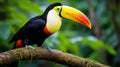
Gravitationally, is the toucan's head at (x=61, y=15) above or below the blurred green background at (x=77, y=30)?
above

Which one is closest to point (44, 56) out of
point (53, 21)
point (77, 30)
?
point (53, 21)

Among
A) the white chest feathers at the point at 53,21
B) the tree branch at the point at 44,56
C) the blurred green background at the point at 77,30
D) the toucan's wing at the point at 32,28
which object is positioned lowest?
the blurred green background at the point at 77,30

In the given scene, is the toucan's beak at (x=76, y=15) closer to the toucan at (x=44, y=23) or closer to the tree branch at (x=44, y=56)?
the toucan at (x=44, y=23)

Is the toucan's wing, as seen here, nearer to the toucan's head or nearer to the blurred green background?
the toucan's head

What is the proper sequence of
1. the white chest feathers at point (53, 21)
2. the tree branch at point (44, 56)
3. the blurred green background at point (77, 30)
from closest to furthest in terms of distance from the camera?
the tree branch at point (44, 56) → the white chest feathers at point (53, 21) → the blurred green background at point (77, 30)

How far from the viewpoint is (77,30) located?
27.1 ft

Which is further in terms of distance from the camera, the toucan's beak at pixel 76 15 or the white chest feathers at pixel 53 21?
the toucan's beak at pixel 76 15

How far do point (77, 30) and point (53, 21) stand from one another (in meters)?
5.09

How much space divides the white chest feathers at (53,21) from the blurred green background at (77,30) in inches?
5.2

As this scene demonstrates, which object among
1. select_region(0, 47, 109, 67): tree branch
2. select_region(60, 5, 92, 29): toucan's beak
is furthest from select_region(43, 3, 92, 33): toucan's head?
select_region(0, 47, 109, 67): tree branch

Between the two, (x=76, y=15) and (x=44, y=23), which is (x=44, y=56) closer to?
(x=44, y=23)

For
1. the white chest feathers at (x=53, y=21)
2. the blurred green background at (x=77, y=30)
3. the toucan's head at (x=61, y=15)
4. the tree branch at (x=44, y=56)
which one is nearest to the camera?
the tree branch at (x=44, y=56)

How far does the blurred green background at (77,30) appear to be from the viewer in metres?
4.63

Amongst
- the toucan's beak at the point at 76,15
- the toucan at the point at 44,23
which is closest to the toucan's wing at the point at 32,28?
the toucan at the point at 44,23
